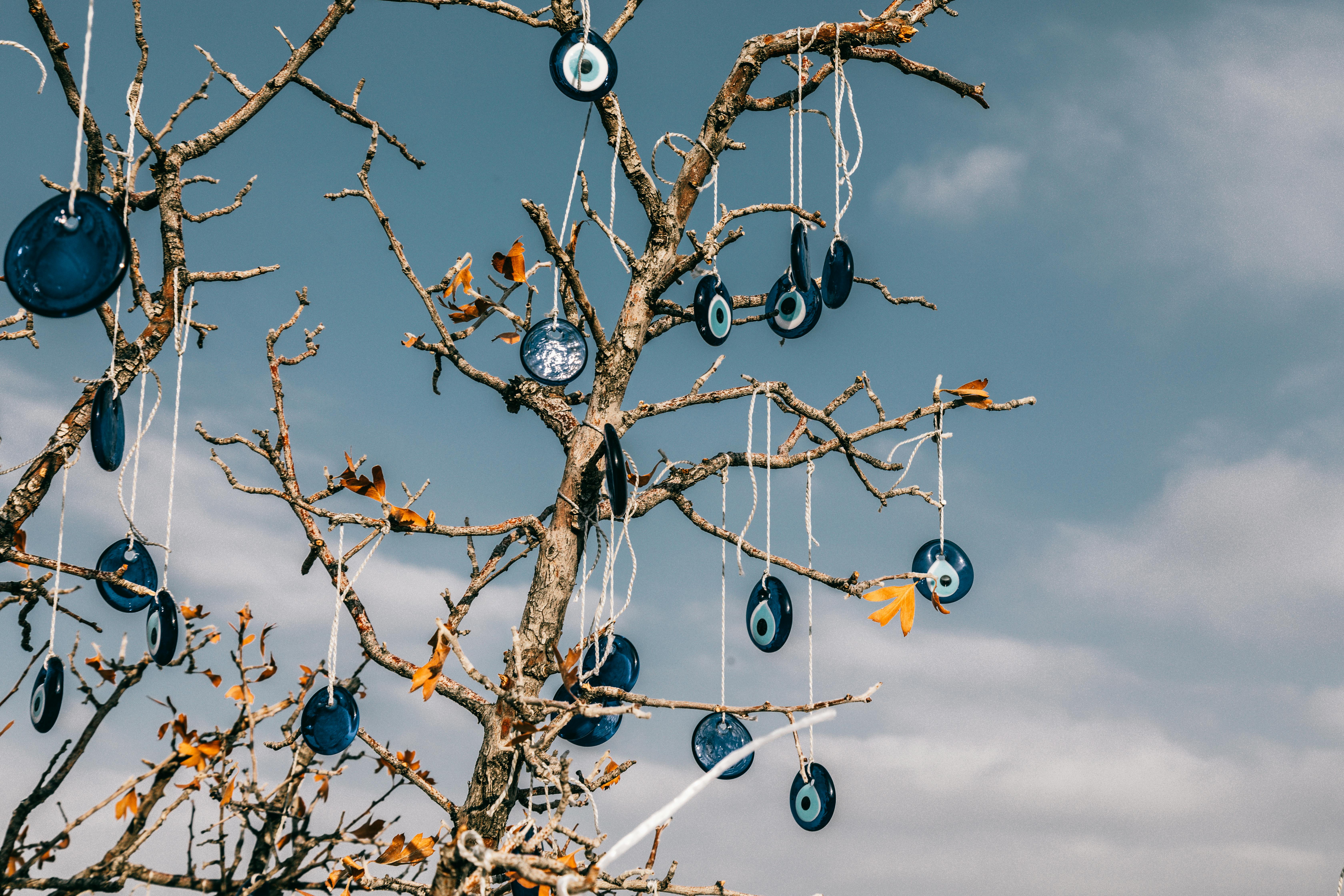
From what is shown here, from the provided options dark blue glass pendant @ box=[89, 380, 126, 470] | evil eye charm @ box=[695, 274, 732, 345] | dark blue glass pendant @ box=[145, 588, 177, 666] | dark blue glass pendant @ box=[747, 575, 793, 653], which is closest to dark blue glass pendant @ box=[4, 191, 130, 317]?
dark blue glass pendant @ box=[89, 380, 126, 470]

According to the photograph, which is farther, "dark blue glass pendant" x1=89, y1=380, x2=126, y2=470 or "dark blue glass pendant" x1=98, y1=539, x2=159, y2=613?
"dark blue glass pendant" x1=98, y1=539, x2=159, y2=613

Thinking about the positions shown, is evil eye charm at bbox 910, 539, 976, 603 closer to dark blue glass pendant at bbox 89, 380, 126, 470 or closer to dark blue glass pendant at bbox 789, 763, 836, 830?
dark blue glass pendant at bbox 789, 763, 836, 830

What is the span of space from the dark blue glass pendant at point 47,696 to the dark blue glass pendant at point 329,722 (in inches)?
30.7

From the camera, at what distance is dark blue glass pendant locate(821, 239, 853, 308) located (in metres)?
4.33

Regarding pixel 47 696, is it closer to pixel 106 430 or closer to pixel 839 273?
pixel 106 430

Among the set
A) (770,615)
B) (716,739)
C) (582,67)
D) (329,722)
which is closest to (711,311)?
(582,67)

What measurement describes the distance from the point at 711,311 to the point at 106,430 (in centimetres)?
215

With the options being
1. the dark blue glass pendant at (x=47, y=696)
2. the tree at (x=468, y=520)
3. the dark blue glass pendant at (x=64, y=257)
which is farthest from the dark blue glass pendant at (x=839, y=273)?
the dark blue glass pendant at (x=47, y=696)

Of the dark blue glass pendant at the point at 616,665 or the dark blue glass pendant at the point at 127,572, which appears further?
the dark blue glass pendant at the point at 616,665

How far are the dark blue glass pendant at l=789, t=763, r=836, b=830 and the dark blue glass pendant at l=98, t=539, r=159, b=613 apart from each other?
8.44 ft

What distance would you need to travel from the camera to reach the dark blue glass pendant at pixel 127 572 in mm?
3924

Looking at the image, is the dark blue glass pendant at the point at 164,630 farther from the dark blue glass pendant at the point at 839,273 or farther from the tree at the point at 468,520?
the dark blue glass pendant at the point at 839,273

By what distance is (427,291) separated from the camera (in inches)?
173

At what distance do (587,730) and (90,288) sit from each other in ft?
7.67
